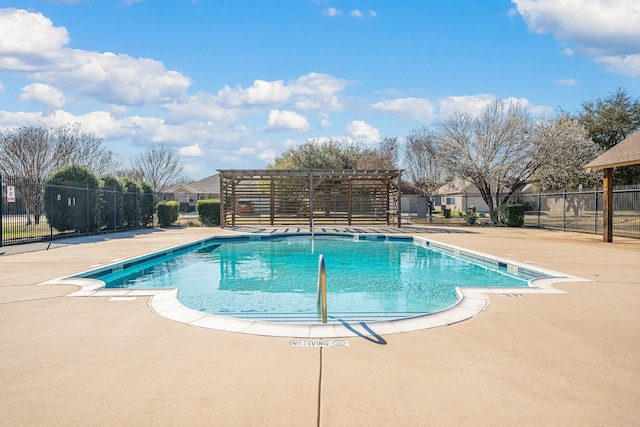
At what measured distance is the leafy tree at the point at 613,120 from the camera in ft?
99.9

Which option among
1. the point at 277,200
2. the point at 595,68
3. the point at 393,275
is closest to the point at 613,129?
the point at 595,68

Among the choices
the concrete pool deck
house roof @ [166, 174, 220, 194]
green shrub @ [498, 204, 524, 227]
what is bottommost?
the concrete pool deck

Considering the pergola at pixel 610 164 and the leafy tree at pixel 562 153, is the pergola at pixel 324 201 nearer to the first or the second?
the leafy tree at pixel 562 153

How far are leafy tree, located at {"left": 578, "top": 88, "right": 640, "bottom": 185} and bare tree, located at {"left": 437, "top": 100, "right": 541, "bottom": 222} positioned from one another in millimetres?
9442

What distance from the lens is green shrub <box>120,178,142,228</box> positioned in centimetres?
2031

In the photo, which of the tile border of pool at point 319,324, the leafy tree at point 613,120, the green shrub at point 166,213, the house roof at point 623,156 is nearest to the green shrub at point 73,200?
the green shrub at point 166,213

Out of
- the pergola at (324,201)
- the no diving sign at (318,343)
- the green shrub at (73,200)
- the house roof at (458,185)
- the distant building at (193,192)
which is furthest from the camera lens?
the distant building at (193,192)

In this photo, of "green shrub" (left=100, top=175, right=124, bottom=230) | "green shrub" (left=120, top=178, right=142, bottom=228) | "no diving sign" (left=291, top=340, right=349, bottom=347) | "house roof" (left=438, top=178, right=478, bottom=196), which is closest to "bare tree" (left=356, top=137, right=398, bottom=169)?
"house roof" (left=438, top=178, right=478, bottom=196)

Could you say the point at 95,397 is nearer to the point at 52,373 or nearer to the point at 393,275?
the point at 52,373

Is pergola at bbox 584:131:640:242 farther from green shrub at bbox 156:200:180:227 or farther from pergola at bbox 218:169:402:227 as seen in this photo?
green shrub at bbox 156:200:180:227

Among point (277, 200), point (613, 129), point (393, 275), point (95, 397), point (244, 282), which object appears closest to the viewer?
point (95, 397)

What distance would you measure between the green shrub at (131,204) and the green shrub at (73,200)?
9.13ft

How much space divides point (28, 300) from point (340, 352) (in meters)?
4.75

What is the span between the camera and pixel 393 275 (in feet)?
32.6
